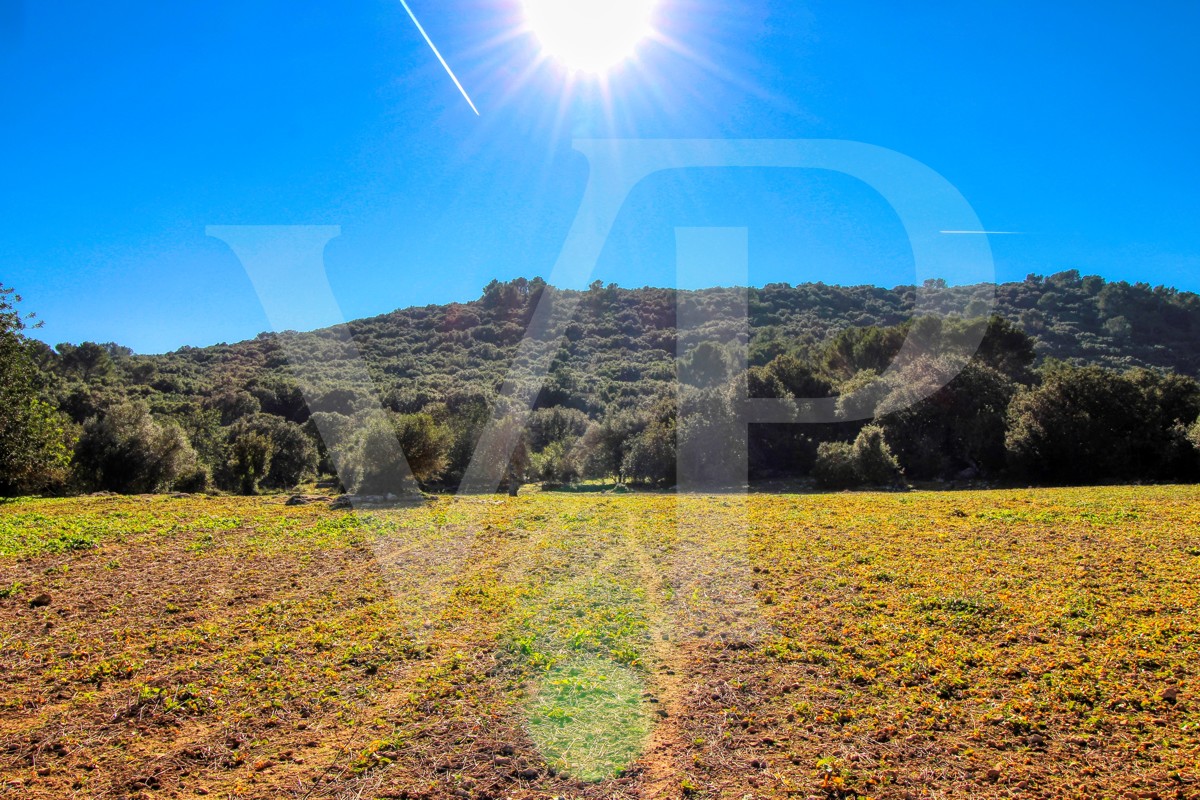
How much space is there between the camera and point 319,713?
480 cm

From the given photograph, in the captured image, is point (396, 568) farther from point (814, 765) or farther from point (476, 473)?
point (476, 473)

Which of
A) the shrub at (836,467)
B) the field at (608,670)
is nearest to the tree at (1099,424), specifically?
the shrub at (836,467)

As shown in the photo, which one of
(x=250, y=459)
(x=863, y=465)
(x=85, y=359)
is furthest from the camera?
(x=85, y=359)

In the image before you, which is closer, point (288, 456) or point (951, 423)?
point (951, 423)

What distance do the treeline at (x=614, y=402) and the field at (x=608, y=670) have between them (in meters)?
9.92

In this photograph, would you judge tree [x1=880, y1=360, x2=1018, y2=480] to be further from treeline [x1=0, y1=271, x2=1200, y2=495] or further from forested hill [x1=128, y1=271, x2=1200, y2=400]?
forested hill [x1=128, y1=271, x2=1200, y2=400]

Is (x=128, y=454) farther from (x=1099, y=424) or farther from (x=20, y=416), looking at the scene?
(x=1099, y=424)

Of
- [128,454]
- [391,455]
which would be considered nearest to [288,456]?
[128,454]

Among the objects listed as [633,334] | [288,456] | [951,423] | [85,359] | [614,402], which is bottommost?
[288,456]

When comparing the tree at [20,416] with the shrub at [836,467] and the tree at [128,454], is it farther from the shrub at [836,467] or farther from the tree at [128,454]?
the shrub at [836,467]

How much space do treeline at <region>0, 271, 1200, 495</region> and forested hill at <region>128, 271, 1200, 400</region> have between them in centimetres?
33

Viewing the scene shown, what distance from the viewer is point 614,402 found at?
51.8m

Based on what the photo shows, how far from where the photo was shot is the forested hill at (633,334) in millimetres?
56625

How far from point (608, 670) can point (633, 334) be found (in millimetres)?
65563
